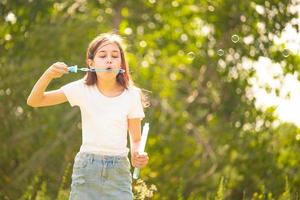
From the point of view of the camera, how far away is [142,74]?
10.4 m

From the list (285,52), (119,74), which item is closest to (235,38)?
(285,52)

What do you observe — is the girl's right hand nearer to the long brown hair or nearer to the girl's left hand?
the long brown hair

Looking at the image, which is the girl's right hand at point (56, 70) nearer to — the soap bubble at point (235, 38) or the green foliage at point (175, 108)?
the green foliage at point (175, 108)

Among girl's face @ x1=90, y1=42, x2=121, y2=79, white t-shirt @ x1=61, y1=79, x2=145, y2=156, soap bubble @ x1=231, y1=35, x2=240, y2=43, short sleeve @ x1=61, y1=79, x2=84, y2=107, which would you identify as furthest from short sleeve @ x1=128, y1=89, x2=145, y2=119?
soap bubble @ x1=231, y1=35, x2=240, y2=43

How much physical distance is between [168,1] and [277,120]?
88.7 inches

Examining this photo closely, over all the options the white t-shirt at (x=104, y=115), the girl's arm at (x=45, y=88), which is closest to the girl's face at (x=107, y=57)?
the white t-shirt at (x=104, y=115)

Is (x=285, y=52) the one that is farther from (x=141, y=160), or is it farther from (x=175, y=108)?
(x=141, y=160)

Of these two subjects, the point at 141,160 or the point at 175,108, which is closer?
the point at 141,160

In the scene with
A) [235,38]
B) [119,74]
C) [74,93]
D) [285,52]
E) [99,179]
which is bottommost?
[99,179]

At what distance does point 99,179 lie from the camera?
12.6ft

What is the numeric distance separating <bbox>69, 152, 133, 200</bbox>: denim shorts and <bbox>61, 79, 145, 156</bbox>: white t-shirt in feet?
0.17

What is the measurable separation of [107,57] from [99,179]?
650mm

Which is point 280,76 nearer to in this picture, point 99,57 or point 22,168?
point 22,168

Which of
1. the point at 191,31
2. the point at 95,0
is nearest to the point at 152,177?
the point at 95,0
